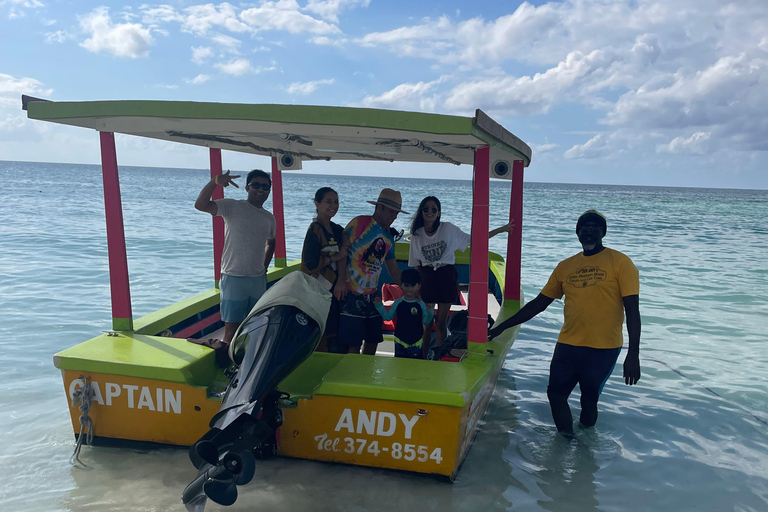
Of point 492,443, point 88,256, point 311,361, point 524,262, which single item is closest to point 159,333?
point 311,361

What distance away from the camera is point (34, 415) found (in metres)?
4.75

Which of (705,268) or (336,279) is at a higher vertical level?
(336,279)

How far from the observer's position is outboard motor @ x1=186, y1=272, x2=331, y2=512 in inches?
89.8

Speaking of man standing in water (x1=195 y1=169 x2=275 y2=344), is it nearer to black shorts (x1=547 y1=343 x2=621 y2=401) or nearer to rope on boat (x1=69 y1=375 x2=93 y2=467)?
rope on boat (x1=69 y1=375 x2=93 y2=467)

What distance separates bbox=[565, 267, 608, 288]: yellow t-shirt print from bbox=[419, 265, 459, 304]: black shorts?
104 cm

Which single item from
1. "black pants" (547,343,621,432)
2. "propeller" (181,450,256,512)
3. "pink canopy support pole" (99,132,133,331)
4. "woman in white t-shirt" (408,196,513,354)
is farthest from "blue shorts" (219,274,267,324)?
"black pants" (547,343,621,432)

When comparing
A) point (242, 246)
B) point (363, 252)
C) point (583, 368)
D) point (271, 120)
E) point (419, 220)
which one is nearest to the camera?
point (271, 120)

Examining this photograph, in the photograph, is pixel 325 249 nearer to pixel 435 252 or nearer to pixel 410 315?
pixel 410 315

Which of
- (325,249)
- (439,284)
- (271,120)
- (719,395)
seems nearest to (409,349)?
(439,284)

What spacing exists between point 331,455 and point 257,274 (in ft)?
4.87

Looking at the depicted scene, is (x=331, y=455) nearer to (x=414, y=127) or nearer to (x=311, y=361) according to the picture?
(x=311, y=361)

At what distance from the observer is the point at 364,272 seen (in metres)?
3.91

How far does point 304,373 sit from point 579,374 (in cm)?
185

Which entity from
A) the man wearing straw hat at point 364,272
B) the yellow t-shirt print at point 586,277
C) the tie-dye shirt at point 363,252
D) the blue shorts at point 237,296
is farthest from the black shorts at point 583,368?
the blue shorts at point 237,296
